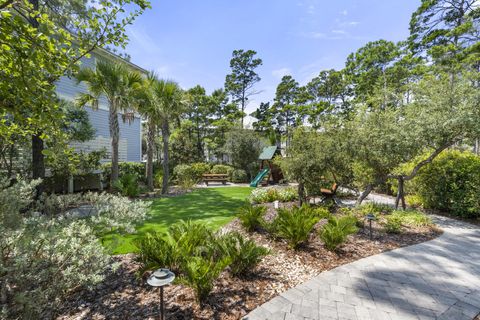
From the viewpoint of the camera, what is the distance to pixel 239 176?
16.5 m

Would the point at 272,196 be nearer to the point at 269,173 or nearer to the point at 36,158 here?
the point at 269,173

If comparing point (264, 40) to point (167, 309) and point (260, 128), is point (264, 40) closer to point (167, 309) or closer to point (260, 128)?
point (167, 309)

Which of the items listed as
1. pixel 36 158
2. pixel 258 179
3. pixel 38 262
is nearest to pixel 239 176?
pixel 258 179

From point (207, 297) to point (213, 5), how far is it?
8478 millimetres

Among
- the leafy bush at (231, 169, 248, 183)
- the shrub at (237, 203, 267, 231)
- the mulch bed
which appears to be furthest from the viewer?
the leafy bush at (231, 169, 248, 183)

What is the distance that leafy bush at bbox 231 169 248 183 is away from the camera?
16.5m

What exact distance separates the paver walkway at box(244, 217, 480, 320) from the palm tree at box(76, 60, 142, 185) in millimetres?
9837

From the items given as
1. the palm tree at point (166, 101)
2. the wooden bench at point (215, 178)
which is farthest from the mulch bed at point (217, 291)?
the wooden bench at point (215, 178)

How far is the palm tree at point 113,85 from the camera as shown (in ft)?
29.2

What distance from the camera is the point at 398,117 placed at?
6895 mm

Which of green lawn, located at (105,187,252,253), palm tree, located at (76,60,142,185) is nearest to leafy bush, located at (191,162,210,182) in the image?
green lawn, located at (105,187,252,253)

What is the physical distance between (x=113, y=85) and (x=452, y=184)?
42.3 ft

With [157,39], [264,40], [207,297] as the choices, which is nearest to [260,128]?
[264,40]

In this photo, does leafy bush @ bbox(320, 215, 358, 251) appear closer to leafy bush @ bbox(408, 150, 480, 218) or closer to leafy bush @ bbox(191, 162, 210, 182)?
leafy bush @ bbox(408, 150, 480, 218)
